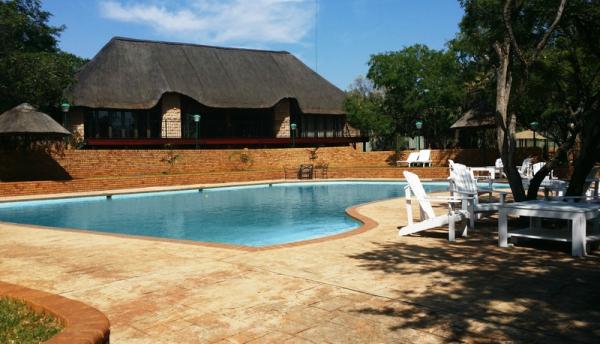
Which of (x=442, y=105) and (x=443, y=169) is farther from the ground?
(x=442, y=105)

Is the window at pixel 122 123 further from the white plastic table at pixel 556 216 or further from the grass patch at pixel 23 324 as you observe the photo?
the grass patch at pixel 23 324

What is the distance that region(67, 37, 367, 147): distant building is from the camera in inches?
1069

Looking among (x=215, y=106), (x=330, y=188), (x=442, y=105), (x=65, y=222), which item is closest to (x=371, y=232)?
(x=65, y=222)

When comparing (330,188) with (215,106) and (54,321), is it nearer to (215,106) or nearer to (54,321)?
(215,106)

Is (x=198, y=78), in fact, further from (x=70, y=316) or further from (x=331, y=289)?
(x=70, y=316)

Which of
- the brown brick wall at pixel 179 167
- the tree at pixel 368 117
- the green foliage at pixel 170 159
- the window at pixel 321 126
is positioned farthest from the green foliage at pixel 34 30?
the tree at pixel 368 117

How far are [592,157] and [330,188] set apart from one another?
14.2m

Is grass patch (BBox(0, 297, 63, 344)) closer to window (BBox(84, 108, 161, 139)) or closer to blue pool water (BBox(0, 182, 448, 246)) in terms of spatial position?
blue pool water (BBox(0, 182, 448, 246))

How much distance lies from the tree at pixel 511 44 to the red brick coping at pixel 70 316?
21.2 ft

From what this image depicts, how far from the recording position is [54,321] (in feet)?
11.4

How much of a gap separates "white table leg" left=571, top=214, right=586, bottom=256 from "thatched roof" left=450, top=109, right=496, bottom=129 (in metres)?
17.9

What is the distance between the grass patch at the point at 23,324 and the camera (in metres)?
3.19

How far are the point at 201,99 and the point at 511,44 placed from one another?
2283 cm

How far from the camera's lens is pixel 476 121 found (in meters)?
23.1
